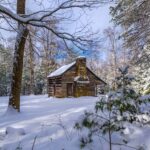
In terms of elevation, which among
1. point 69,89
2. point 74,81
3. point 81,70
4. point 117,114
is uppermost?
point 81,70

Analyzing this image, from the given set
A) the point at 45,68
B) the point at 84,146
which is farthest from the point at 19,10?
the point at 45,68

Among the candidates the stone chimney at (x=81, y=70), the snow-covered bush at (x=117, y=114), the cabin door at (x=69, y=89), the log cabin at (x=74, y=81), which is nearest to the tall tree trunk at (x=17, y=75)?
the snow-covered bush at (x=117, y=114)

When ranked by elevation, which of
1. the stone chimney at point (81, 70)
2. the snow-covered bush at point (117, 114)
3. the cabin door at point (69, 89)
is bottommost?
the snow-covered bush at point (117, 114)

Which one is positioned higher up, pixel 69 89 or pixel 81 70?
pixel 81 70

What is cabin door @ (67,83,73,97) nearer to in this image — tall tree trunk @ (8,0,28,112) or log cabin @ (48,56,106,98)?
log cabin @ (48,56,106,98)

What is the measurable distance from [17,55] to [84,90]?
1939cm

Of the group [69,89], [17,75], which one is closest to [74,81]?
[69,89]

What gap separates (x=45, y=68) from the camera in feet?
149

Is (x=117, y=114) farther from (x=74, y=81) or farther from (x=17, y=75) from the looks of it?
(x=74, y=81)

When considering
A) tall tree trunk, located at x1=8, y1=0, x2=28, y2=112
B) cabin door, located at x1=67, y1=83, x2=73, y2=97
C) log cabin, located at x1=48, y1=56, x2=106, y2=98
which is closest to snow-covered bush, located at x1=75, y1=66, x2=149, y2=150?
tall tree trunk, located at x1=8, y1=0, x2=28, y2=112

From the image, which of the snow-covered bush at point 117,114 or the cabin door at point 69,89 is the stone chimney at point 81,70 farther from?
the snow-covered bush at point 117,114

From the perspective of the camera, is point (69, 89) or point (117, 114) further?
point (69, 89)

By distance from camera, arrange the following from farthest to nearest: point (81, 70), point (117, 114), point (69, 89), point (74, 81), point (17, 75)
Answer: point (69, 89) → point (81, 70) → point (74, 81) → point (17, 75) → point (117, 114)

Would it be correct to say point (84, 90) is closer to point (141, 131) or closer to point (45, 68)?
point (45, 68)
